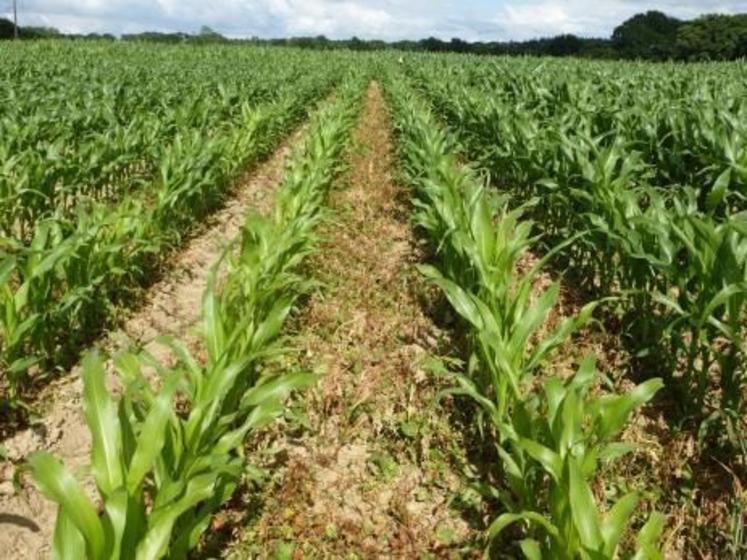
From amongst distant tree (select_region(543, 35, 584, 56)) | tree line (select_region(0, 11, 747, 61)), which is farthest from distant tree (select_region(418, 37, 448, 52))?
distant tree (select_region(543, 35, 584, 56))

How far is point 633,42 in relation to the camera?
189 feet

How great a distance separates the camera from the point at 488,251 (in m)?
3.65

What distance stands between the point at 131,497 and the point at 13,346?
1.69m

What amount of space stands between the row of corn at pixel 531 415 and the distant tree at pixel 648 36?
47.1 m

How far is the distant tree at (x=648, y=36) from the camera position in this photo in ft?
161

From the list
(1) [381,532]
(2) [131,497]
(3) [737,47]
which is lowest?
(1) [381,532]

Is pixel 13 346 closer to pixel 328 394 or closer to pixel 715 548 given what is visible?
pixel 328 394

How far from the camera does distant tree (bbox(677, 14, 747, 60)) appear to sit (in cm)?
4381

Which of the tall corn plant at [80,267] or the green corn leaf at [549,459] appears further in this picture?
the tall corn plant at [80,267]

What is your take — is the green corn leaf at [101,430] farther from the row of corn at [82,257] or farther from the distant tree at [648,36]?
the distant tree at [648,36]

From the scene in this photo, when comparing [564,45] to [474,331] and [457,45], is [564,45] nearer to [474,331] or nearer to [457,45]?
[457,45]

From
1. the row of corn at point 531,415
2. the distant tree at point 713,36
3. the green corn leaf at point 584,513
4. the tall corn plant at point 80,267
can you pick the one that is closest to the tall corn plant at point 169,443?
the tall corn plant at point 80,267

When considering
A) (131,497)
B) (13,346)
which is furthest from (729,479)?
(13,346)

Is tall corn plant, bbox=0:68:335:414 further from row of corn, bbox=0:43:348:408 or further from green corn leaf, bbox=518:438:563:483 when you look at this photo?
green corn leaf, bbox=518:438:563:483
